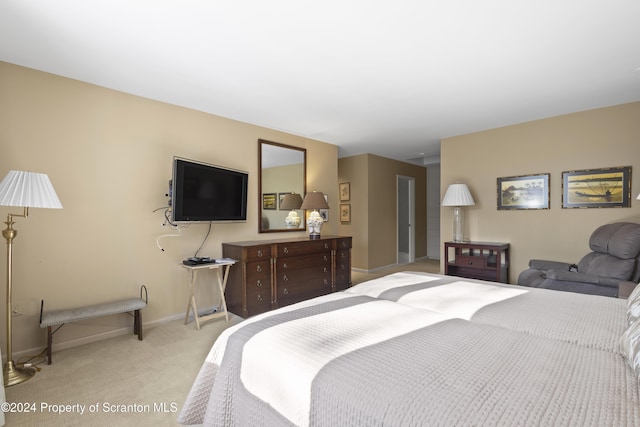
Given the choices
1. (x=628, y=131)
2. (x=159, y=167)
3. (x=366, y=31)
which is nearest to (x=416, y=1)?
(x=366, y=31)

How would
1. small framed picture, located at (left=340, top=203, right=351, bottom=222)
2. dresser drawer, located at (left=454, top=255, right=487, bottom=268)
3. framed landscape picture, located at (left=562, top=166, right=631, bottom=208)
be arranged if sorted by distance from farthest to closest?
small framed picture, located at (left=340, top=203, right=351, bottom=222) → dresser drawer, located at (left=454, top=255, right=487, bottom=268) → framed landscape picture, located at (left=562, top=166, right=631, bottom=208)

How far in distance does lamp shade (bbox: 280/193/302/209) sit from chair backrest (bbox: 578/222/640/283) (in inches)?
137

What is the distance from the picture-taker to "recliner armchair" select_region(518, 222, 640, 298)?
9.17 feet

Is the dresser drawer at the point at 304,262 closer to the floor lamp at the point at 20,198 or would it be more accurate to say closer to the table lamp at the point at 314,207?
the table lamp at the point at 314,207

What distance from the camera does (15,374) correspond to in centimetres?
231

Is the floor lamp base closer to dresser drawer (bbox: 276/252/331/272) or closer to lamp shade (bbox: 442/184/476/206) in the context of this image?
dresser drawer (bbox: 276/252/331/272)

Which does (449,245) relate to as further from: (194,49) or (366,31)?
(194,49)

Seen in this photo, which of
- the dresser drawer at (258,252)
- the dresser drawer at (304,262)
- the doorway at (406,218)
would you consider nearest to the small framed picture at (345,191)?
the doorway at (406,218)

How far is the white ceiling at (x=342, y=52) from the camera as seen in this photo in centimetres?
199

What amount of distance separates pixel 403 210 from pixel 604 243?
4.32m

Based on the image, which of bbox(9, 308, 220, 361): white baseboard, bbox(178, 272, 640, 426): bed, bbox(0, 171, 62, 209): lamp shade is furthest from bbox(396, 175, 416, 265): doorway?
bbox(0, 171, 62, 209): lamp shade

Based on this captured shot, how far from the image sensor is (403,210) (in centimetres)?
736

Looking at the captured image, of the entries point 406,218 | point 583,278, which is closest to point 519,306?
point 583,278

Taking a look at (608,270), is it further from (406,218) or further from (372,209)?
(406,218)
